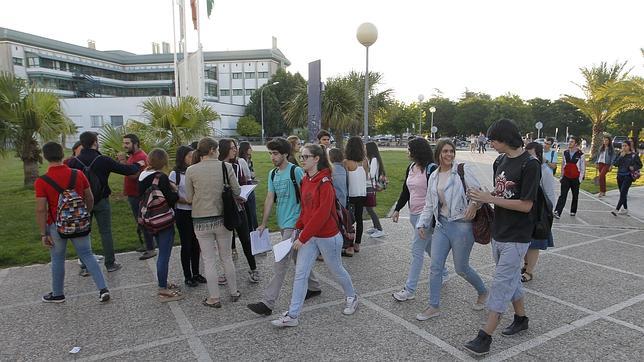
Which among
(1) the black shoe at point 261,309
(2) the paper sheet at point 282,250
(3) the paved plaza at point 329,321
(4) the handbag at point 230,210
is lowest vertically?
(3) the paved plaza at point 329,321

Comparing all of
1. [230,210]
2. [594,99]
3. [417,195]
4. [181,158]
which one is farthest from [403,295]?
[594,99]

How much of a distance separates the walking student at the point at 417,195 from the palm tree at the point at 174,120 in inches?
245

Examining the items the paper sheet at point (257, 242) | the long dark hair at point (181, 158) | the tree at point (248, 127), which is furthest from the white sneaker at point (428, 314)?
the tree at point (248, 127)

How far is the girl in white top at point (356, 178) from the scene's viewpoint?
572cm

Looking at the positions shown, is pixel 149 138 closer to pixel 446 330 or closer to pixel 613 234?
pixel 446 330

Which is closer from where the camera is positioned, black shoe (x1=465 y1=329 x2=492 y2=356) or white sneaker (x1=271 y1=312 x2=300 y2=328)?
black shoe (x1=465 y1=329 x2=492 y2=356)

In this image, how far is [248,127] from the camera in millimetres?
54531

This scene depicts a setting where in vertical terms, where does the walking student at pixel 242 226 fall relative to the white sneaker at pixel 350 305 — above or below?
above

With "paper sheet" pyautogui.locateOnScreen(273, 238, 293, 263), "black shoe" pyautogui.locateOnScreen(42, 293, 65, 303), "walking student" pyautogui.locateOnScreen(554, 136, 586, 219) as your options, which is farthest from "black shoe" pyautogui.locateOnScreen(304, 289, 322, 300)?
"walking student" pyautogui.locateOnScreen(554, 136, 586, 219)

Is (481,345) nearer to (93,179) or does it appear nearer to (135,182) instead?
(93,179)

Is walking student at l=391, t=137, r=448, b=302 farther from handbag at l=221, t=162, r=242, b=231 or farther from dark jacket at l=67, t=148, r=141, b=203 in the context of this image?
dark jacket at l=67, t=148, r=141, b=203

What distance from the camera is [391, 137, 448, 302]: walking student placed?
4.19 metres

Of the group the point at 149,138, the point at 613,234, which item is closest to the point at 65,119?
the point at 149,138

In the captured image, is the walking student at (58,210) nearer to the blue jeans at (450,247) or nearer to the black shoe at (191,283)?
the black shoe at (191,283)
